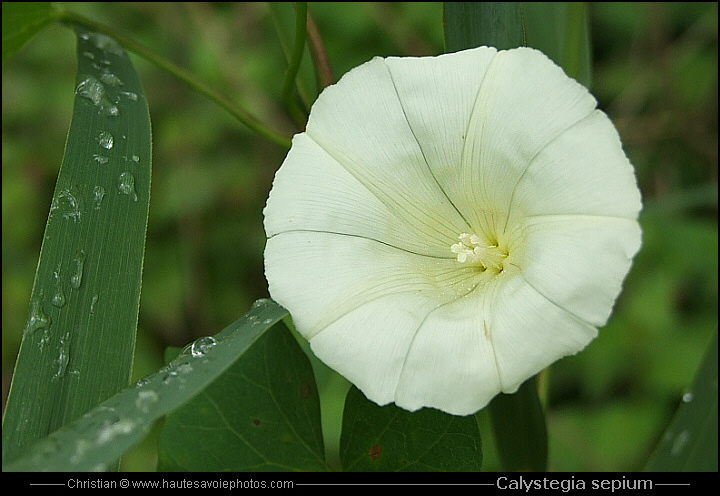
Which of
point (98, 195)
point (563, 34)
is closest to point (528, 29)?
point (563, 34)

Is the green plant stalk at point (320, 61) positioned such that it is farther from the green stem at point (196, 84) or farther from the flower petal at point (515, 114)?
the flower petal at point (515, 114)

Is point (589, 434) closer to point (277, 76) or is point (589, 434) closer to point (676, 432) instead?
point (676, 432)

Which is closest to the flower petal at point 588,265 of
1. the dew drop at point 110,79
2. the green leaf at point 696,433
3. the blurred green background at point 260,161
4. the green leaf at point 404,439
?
the green leaf at point 404,439

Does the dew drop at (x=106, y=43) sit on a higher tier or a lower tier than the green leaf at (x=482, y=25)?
higher

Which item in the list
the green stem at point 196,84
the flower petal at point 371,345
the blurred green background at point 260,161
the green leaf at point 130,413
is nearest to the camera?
the green leaf at point 130,413

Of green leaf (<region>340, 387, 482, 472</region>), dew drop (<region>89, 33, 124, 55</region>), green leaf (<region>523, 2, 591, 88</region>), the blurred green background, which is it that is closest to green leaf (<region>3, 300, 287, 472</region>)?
green leaf (<region>340, 387, 482, 472</region>)
